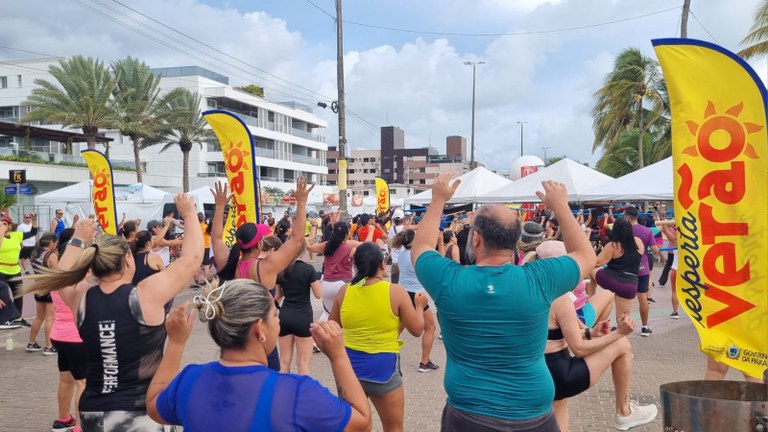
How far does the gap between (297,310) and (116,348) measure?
294cm

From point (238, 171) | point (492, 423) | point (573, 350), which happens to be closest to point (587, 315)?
point (573, 350)

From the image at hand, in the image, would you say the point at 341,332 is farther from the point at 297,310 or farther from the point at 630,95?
the point at 630,95

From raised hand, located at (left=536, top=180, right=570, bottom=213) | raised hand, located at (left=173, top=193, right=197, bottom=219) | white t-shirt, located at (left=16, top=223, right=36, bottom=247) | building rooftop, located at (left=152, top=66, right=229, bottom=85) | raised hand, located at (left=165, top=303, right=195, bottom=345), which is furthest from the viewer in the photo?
building rooftop, located at (left=152, top=66, right=229, bottom=85)

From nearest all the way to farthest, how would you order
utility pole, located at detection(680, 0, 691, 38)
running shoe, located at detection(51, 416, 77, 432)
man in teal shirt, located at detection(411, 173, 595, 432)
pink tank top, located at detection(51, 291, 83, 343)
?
man in teal shirt, located at detection(411, 173, 595, 432), pink tank top, located at detection(51, 291, 83, 343), running shoe, located at detection(51, 416, 77, 432), utility pole, located at detection(680, 0, 691, 38)

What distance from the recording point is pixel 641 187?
15055 mm

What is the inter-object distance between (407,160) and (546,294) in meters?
107

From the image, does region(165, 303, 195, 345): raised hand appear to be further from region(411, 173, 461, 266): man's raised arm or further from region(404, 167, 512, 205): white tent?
region(404, 167, 512, 205): white tent

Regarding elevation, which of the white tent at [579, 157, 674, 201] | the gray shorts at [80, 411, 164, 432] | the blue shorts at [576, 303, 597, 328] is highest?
the white tent at [579, 157, 674, 201]

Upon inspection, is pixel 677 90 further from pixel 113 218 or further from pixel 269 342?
pixel 113 218

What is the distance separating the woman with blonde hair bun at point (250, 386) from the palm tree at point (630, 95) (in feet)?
96.9

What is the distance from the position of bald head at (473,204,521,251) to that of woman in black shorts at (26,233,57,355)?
650cm

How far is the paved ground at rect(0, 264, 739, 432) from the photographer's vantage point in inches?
222

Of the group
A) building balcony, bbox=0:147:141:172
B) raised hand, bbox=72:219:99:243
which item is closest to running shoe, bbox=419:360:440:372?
raised hand, bbox=72:219:99:243

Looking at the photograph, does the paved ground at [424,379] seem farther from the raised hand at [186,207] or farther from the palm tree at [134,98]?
the palm tree at [134,98]
